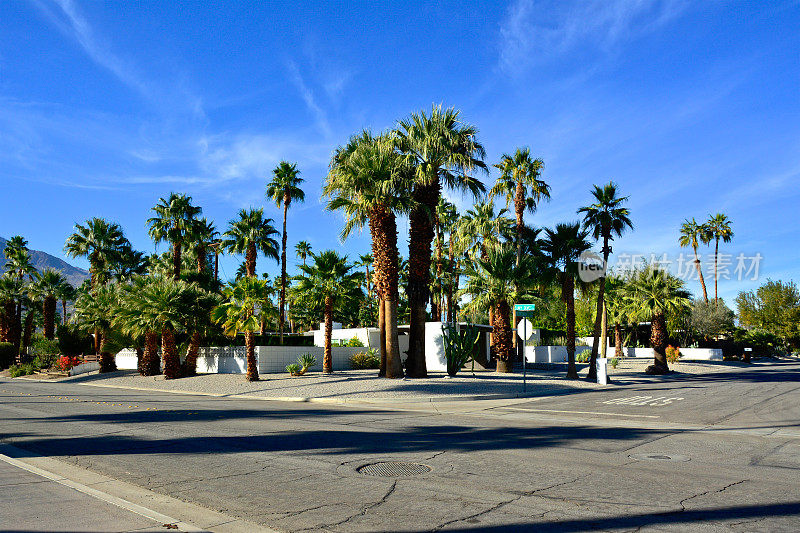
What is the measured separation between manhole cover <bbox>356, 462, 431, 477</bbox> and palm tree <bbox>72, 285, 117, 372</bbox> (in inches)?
1299

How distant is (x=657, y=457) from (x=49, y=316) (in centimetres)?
5732

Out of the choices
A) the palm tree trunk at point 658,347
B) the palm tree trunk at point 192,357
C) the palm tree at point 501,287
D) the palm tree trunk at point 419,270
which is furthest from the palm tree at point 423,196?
the palm tree trunk at point 658,347

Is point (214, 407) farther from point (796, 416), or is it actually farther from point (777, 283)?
point (777, 283)

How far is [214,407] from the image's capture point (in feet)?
57.0

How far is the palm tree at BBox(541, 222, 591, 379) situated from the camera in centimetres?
3138

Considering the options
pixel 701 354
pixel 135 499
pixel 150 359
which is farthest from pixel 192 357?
pixel 701 354

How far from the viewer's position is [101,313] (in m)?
37.0

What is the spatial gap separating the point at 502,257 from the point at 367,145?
1033 cm

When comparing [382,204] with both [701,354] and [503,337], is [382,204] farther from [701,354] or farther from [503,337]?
[701,354]

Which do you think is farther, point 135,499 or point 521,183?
point 521,183

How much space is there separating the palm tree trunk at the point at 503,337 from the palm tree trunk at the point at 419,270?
7.07m

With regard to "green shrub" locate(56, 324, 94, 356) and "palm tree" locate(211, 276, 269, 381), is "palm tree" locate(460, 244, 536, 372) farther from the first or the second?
"green shrub" locate(56, 324, 94, 356)

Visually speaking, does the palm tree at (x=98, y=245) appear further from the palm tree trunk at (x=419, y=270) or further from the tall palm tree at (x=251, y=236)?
the palm tree trunk at (x=419, y=270)

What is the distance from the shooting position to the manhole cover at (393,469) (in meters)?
7.39
